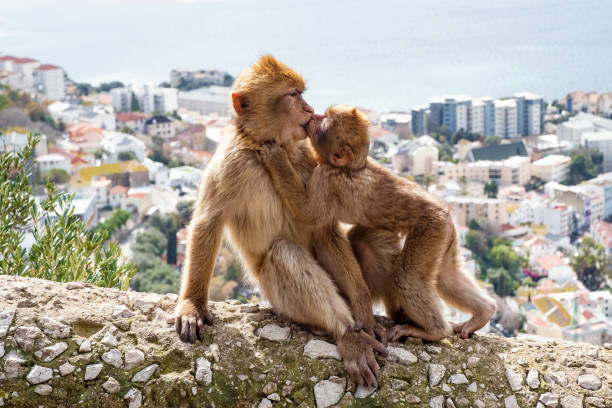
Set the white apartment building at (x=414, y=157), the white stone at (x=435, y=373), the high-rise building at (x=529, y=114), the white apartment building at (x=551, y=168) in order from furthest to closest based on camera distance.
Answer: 1. the high-rise building at (x=529, y=114)
2. the white apartment building at (x=551, y=168)
3. the white apartment building at (x=414, y=157)
4. the white stone at (x=435, y=373)

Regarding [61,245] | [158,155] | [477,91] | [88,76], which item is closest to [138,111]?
[158,155]

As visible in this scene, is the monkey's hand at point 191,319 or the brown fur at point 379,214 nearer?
the monkey's hand at point 191,319

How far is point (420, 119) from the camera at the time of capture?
90.1 metres

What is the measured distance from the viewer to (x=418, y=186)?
138 inches

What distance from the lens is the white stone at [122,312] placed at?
322 centimetres

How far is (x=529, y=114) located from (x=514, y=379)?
89993 mm

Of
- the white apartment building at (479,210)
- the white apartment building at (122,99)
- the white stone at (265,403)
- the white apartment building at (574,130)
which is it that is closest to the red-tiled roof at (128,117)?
the white apartment building at (122,99)

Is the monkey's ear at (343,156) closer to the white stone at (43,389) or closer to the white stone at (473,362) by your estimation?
the white stone at (473,362)

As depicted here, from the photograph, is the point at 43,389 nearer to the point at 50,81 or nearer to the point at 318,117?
the point at 318,117

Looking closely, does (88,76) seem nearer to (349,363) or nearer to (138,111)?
(138,111)

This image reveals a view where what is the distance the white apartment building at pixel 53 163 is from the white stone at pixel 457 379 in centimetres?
6057

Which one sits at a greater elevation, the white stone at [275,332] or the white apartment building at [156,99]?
the white stone at [275,332]

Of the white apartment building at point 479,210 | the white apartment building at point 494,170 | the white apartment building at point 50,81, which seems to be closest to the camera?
the white apartment building at point 479,210

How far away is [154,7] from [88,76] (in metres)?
30.9
